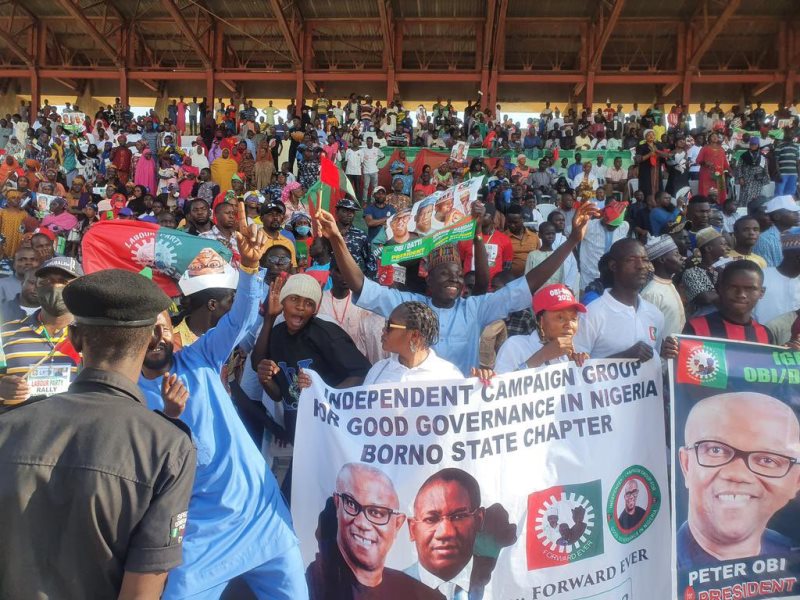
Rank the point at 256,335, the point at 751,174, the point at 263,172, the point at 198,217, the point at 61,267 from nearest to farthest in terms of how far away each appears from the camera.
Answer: the point at 61,267 → the point at 256,335 → the point at 198,217 → the point at 751,174 → the point at 263,172

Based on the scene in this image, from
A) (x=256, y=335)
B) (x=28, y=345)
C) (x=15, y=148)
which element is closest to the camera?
(x=28, y=345)

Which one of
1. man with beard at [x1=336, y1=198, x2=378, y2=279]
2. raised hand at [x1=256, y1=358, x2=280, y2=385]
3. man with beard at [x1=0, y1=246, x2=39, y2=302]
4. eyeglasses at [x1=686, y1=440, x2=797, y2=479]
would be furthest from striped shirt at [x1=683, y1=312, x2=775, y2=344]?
man with beard at [x1=0, y1=246, x2=39, y2=302]

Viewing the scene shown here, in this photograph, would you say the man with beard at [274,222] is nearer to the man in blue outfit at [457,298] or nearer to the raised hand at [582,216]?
the man in blue outfit at [457,298]

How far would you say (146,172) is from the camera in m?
13.3

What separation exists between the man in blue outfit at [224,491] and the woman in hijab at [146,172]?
11800mm

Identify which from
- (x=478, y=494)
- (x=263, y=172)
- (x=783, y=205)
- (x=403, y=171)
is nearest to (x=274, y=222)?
(x=478, y=494)

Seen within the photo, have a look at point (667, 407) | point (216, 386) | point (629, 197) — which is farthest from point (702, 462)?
point (629, 197)

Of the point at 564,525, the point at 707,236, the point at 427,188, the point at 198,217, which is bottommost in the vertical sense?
the point at 564,525

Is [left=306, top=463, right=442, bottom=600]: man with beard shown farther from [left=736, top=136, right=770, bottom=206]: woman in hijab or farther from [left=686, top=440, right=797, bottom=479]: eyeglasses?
[left=736, top=136, right=770, bottom=206]: woman in hijab

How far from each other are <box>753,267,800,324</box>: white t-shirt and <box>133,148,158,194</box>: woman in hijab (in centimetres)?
1181

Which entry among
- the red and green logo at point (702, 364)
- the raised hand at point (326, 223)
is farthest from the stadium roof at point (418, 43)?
the red and green logo at point (702, 364)

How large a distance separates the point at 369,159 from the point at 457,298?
960 centimetres

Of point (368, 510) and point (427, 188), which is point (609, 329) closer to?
point (368, 510)

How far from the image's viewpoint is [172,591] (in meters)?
2.20
